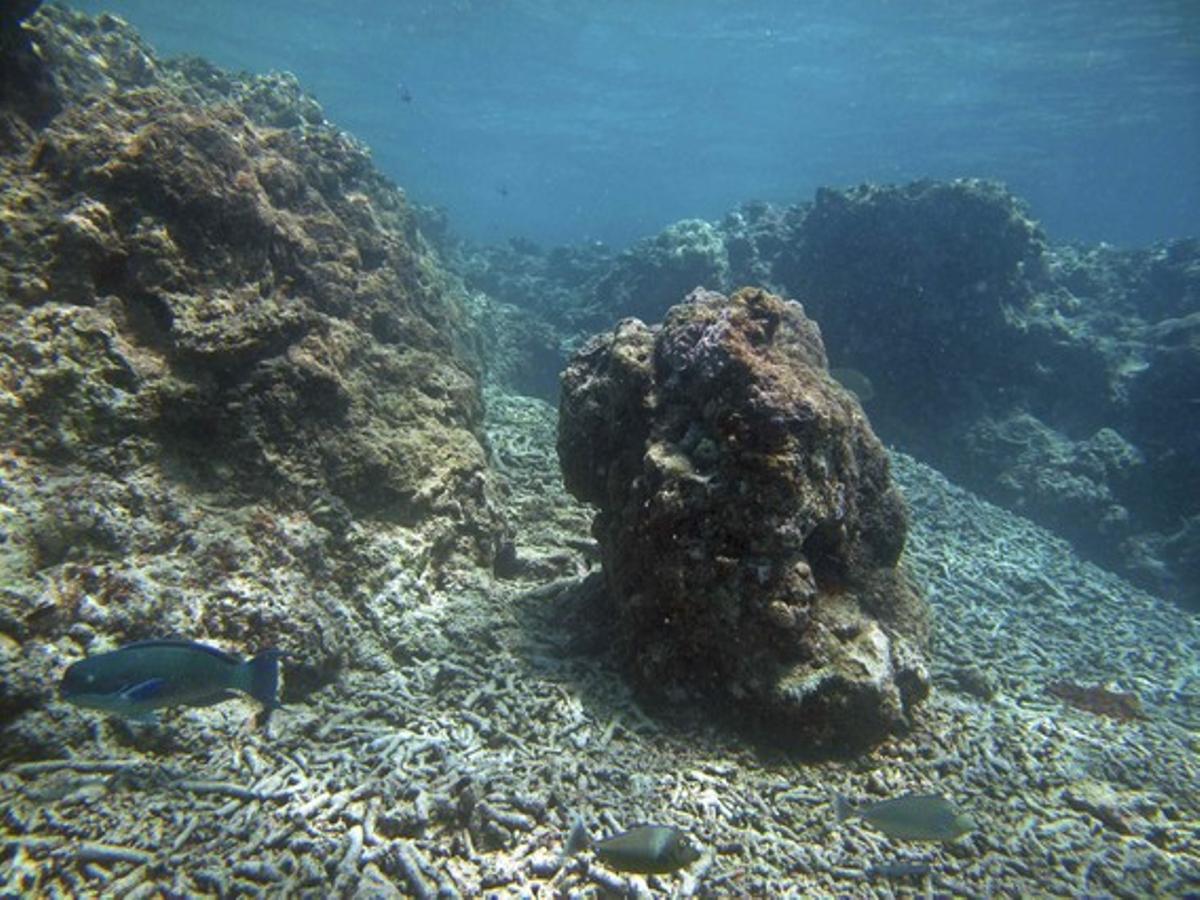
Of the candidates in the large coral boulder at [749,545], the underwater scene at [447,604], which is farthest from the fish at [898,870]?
the large coral boulder at [749,545]

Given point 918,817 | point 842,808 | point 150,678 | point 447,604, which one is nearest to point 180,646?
point 150,678

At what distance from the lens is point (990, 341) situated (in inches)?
567

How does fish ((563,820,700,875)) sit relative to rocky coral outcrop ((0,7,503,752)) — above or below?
below

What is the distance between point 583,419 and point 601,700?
234cm

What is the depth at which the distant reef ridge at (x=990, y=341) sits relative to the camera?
12.7 metres

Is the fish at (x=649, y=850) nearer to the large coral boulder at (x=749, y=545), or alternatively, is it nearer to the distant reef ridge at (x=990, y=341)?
the large coral boulder at (x=749, y=545)

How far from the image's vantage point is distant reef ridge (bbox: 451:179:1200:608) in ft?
41.6

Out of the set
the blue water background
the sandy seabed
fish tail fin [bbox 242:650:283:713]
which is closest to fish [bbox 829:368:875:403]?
the sandy seabed

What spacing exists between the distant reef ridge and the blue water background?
10.2m

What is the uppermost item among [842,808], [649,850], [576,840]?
[842,808]

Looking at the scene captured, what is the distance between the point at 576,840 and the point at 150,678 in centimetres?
234

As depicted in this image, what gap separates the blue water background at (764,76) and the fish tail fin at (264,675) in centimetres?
2201

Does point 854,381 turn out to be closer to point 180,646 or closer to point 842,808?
point 842,808

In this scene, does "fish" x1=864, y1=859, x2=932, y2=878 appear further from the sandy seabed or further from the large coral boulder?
the large coral boulder
